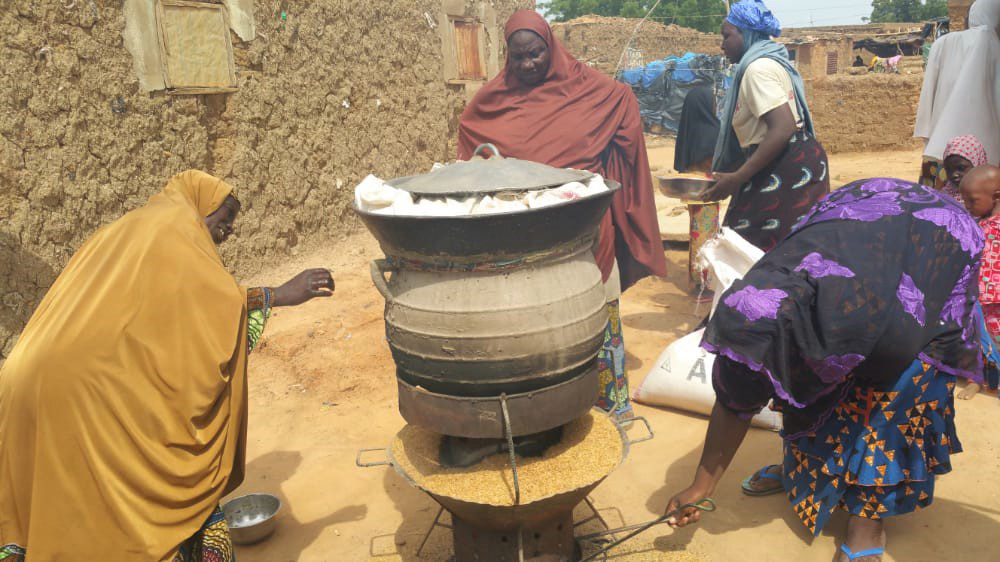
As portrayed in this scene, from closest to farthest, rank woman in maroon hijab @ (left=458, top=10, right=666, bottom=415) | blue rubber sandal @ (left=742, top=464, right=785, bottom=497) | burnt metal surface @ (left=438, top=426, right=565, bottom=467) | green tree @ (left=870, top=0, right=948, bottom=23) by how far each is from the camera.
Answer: burnt metal surface @ (left=438, top=426, right=565, bottom=467) < blue rubber sandal @ (left=742, top=464, right=785, bottom=497) < woman in maroon hijab @ (left=458, top=10, right=666, bottom=415) < green tree @ (left=870, top=0, right=948, bottom=23)

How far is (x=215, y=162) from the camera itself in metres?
5.91

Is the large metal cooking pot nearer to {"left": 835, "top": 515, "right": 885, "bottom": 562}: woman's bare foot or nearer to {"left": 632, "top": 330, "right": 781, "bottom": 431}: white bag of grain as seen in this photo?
{"left": 835, "top": 515, "right": 885, "bottom": 562}: woman's bare foot

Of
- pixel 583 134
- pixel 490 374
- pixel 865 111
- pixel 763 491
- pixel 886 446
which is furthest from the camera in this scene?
pixel 865 111

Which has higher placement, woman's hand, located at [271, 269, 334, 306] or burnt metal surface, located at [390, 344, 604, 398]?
woman's hand, located at [271, 269, 334, 306]

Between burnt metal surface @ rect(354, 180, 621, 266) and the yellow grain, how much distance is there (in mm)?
758

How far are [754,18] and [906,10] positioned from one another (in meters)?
51.6

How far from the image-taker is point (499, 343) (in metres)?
2.38

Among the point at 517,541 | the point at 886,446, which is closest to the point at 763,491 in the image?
the point at 886,446

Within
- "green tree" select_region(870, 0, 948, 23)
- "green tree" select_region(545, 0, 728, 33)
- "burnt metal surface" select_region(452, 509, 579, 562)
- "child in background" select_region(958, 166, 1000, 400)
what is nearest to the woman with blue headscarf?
"child in background" select_region(958, 166, 1000, 400)

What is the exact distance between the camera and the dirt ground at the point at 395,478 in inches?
121

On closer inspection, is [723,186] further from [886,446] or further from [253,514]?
[253,514]

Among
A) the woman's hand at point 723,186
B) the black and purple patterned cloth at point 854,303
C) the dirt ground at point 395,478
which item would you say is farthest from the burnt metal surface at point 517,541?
the woman's hand at point 723,186

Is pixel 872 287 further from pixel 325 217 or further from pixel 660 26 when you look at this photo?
pixel 660 26

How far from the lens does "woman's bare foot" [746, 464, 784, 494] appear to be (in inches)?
135
